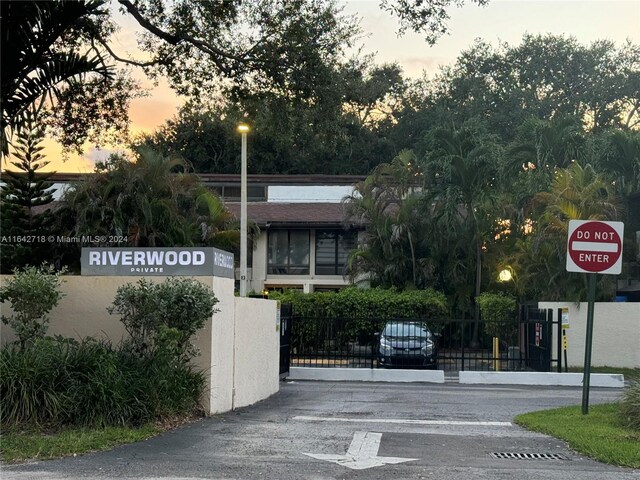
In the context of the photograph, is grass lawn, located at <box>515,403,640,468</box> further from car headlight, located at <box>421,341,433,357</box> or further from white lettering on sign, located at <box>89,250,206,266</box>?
car headlight, located at <box>421,341,433,357</box>

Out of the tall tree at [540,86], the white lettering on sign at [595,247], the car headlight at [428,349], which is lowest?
the car headlight at [428,349]

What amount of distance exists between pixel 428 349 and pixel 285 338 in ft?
16.0

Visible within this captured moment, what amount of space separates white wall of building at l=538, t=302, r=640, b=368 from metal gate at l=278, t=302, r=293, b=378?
27.7ft

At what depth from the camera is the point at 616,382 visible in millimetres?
21250

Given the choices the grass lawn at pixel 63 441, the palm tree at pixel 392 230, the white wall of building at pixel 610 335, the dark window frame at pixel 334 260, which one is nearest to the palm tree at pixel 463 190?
the palm tree at pixel 392 230

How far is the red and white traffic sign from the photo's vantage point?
501 inches

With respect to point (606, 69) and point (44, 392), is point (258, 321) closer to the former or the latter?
point (44, 392)

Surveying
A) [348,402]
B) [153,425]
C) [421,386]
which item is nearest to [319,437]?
[153,425]

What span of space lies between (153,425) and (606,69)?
5215 cm

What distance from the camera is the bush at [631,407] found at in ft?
37.2

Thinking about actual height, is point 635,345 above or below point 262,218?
below

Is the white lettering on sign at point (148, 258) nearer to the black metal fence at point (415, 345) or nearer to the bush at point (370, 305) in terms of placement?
the black metal fence at point (415, 345)

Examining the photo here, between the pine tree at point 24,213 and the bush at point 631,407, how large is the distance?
2385 centimetres

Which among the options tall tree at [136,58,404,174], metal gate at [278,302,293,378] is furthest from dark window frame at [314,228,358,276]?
metal gate at [278,302,293,378]
